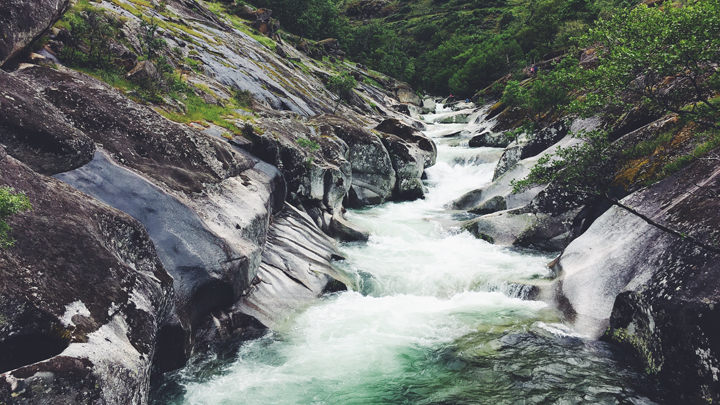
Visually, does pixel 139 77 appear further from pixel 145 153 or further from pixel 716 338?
pixel 716 338

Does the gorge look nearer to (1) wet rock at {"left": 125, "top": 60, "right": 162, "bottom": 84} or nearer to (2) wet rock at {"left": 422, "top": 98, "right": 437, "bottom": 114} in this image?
(1) wet rock at {"left": 125, "top": 60, "right": 162, "bottom": 84}

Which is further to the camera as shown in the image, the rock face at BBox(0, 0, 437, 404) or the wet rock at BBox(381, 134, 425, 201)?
the wet rock at BBox(381, 134, 425, 201)

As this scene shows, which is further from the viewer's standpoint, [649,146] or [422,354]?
[649,146]

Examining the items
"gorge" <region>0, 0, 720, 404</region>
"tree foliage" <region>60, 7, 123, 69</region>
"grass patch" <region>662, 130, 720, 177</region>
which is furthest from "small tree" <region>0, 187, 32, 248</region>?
"grass patch" <region>662, 130, 720, 177</region>

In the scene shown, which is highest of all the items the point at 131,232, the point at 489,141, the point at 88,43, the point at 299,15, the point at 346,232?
the point at 299,15

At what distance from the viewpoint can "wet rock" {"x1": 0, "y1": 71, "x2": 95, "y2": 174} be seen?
32.8 ft

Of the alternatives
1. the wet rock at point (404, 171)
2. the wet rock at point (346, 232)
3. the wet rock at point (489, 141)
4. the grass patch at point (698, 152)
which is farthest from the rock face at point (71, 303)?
the wet rock at point (489, 141)

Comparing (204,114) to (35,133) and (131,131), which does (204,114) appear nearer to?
(131,131)

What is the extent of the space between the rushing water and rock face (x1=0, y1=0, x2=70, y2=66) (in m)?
13.9

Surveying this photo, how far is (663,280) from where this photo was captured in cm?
1170

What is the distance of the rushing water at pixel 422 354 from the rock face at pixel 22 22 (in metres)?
13.9

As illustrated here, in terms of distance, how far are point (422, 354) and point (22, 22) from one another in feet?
66.8

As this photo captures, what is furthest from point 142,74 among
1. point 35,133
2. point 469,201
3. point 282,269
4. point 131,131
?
point 469,201

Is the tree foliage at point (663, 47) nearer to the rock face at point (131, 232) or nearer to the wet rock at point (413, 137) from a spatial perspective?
the rock face at point (131, 232)
